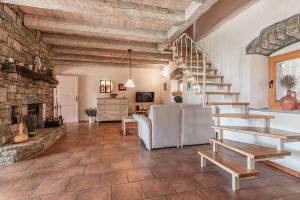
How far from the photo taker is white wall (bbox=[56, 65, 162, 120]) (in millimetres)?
7615

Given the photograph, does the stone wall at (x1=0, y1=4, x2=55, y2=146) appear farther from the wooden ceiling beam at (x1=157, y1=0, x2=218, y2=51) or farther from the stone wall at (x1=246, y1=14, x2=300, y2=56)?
the stone wall at (x1=246, y1=14, x2=300, y2=56)

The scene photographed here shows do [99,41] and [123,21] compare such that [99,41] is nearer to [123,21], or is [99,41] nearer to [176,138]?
[123,21]

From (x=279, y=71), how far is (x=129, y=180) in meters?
3.28

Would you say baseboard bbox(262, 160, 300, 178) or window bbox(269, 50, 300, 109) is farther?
window bbox(269, 50, 300, 109)

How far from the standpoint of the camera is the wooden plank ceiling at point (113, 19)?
9.05 ft

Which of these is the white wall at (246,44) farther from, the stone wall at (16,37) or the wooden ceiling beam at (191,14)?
the stone wall at (16,37)

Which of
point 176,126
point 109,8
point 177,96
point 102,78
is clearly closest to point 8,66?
point 109,8

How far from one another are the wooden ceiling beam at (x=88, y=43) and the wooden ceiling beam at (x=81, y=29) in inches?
24.3

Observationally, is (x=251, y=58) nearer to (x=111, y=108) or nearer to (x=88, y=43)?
(x=88, y=43)

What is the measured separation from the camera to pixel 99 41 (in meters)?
4.80

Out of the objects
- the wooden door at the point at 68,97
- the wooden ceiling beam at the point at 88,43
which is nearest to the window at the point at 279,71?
the wooden ceiling beam at the point at 88,43

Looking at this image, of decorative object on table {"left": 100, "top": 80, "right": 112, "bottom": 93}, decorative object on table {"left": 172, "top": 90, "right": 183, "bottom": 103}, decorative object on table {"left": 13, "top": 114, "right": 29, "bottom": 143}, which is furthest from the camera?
decorative object on table {"left": 100, "top": 80, "right": 112, "bottom": 93}

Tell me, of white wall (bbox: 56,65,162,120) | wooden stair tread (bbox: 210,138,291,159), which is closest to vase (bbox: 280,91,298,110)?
wooden stair tread (bbox: 210,138,291,159)

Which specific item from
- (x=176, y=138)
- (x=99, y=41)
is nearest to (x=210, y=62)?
(x=176, y=138)
